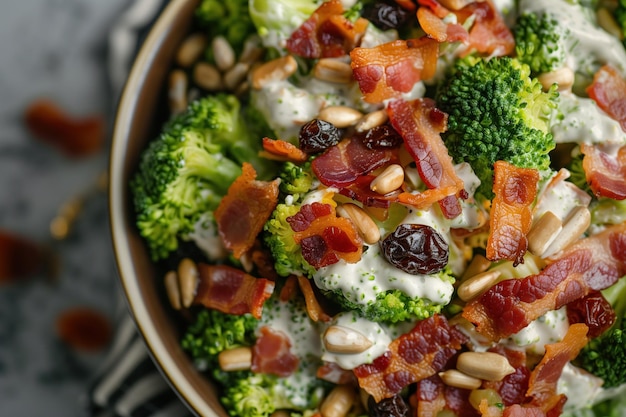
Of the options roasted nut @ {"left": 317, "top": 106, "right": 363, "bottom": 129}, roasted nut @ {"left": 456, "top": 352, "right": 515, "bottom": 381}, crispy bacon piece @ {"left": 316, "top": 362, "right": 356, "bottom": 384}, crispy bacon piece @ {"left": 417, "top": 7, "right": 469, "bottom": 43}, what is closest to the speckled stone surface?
crispy bacon piece @ {"left": 316, "top": 362, "right": 356, "bottom": 384}

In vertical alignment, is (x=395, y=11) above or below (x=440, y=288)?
above

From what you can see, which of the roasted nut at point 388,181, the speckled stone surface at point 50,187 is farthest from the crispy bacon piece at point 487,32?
the speckled stone surface at point 50,187

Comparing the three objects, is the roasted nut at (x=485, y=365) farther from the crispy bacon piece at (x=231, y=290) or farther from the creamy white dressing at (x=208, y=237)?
the creamy white dressing at (x=208, y=237)

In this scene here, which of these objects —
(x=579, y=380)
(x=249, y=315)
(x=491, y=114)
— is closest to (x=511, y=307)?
(x=579, y=380)

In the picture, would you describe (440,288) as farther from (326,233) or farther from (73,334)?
(73,334)

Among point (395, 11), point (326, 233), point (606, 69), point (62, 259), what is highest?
point (395, 11)

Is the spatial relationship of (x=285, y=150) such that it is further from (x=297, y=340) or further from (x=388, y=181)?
(x=297, y=340)

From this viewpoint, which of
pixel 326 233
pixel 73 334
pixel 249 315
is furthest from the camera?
pixel 73 334
